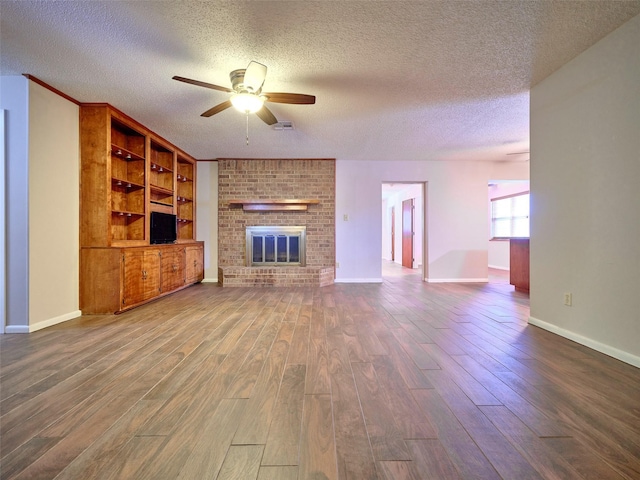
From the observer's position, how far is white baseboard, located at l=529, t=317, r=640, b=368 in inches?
76.5

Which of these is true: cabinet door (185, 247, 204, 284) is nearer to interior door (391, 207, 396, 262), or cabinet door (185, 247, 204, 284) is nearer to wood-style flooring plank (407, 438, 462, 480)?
wood-style flooring plank (407, 438, 462, 480)

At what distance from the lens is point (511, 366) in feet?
6.29

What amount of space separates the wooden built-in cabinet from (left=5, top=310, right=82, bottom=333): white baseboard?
0.15 metres

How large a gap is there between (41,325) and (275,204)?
11.8 ft

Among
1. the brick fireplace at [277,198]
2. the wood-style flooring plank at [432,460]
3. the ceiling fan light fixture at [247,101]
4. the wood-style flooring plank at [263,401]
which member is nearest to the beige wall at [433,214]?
the brick fireplace at [277,198]

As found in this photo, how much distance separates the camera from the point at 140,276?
3607 mm

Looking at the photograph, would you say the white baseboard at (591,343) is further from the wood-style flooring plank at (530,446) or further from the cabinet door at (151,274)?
the cabinet door at (151,274)

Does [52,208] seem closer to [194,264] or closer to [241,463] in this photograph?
[194,264]

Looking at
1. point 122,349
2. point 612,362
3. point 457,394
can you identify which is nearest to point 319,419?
point 457,394

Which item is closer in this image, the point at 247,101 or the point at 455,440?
the point at 455,440

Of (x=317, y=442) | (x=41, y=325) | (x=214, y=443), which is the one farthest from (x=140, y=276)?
(x=317, y=442)

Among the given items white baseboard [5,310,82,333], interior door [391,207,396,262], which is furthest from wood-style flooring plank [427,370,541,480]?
interior door [391,207,396,262]

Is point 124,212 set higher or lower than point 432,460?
higher

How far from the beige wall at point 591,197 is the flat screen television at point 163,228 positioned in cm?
478
